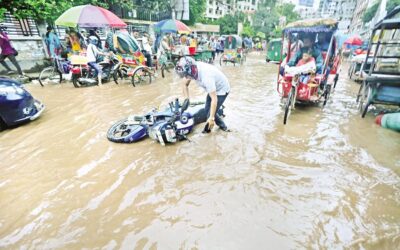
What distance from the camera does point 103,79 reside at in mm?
8883

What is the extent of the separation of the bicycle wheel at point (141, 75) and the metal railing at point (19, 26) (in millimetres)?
6127

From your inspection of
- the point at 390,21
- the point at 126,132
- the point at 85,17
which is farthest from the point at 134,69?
→ the point at 390,21

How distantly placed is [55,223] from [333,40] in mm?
6928

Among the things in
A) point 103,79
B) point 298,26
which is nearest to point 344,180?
point 298,26

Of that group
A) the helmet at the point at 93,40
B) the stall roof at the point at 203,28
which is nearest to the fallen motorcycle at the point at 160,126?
the helmet at the point at 93,40

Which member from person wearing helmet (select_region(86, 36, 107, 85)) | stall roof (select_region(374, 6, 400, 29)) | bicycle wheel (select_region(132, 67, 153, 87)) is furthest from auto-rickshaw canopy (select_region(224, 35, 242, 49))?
stall roof (select_region(374, 6, 400, 29))

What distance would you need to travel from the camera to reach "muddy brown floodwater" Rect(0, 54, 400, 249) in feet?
7.20

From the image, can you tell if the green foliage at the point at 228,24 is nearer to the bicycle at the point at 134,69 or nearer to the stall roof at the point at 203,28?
the stall roof at the point at 203,28

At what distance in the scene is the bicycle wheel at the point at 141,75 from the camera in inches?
342

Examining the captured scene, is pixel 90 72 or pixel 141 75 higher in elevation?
pixel 90 72

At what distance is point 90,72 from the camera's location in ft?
27.6

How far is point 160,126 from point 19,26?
11.0 meters

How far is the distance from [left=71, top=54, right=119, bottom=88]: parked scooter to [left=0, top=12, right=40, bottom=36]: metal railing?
4.80 metres

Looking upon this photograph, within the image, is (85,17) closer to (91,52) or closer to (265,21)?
(91,52)
